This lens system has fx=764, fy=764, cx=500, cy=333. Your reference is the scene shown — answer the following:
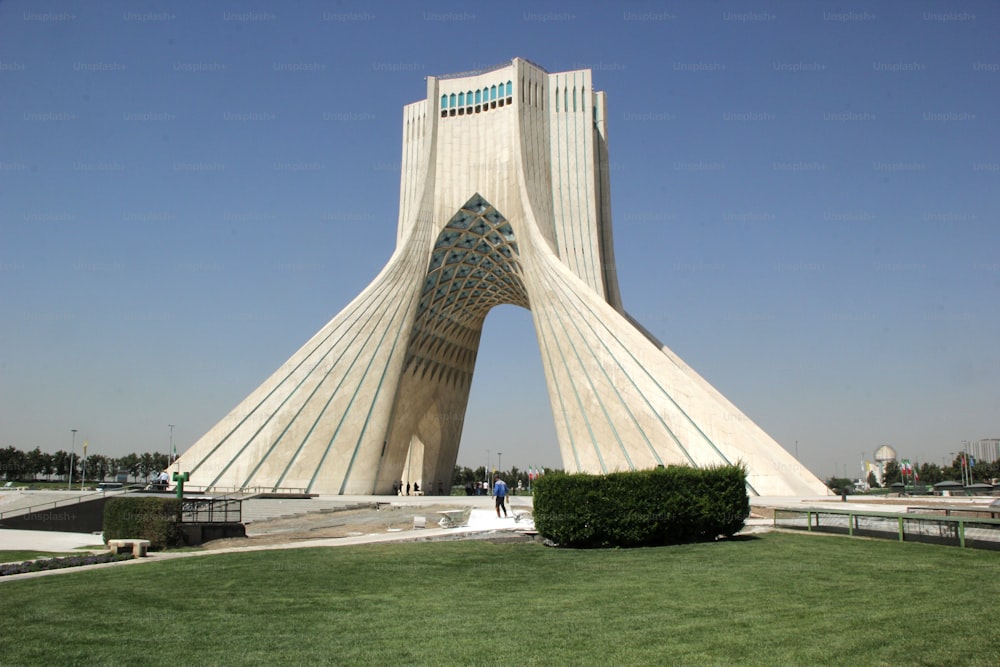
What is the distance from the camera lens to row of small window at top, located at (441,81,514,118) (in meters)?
33.4

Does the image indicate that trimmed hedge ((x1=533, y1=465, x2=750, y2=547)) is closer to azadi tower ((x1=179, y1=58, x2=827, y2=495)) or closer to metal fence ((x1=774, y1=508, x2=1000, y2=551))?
metal fence ((x1=774, y1=508, x2=1000, y2=551))

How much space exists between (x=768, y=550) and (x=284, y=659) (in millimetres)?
6757

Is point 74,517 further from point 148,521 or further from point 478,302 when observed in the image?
point 478,302

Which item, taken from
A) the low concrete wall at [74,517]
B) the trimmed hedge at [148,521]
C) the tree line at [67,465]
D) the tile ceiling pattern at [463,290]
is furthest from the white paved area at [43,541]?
the tree line at [67,465]

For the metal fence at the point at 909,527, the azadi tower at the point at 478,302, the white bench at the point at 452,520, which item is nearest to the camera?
the metal fence at the point at 909,527

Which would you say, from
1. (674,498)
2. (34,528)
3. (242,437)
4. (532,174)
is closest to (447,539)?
(674,498)

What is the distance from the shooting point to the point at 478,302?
40094 mm

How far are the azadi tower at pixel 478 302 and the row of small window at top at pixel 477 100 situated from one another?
6 cm

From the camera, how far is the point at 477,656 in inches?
200

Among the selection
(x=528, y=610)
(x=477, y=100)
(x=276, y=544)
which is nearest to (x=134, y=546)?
(x=276, y=544)

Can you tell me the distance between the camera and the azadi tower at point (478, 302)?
2442cm

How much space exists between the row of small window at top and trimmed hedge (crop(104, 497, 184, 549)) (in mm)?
25171

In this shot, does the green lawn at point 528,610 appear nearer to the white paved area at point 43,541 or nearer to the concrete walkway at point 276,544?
the concrete walkway at point 276,544

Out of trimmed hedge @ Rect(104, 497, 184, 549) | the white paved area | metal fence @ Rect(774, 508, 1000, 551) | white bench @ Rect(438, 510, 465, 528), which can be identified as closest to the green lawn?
metal fence @ Rect(774, 508, 1000, 551)
